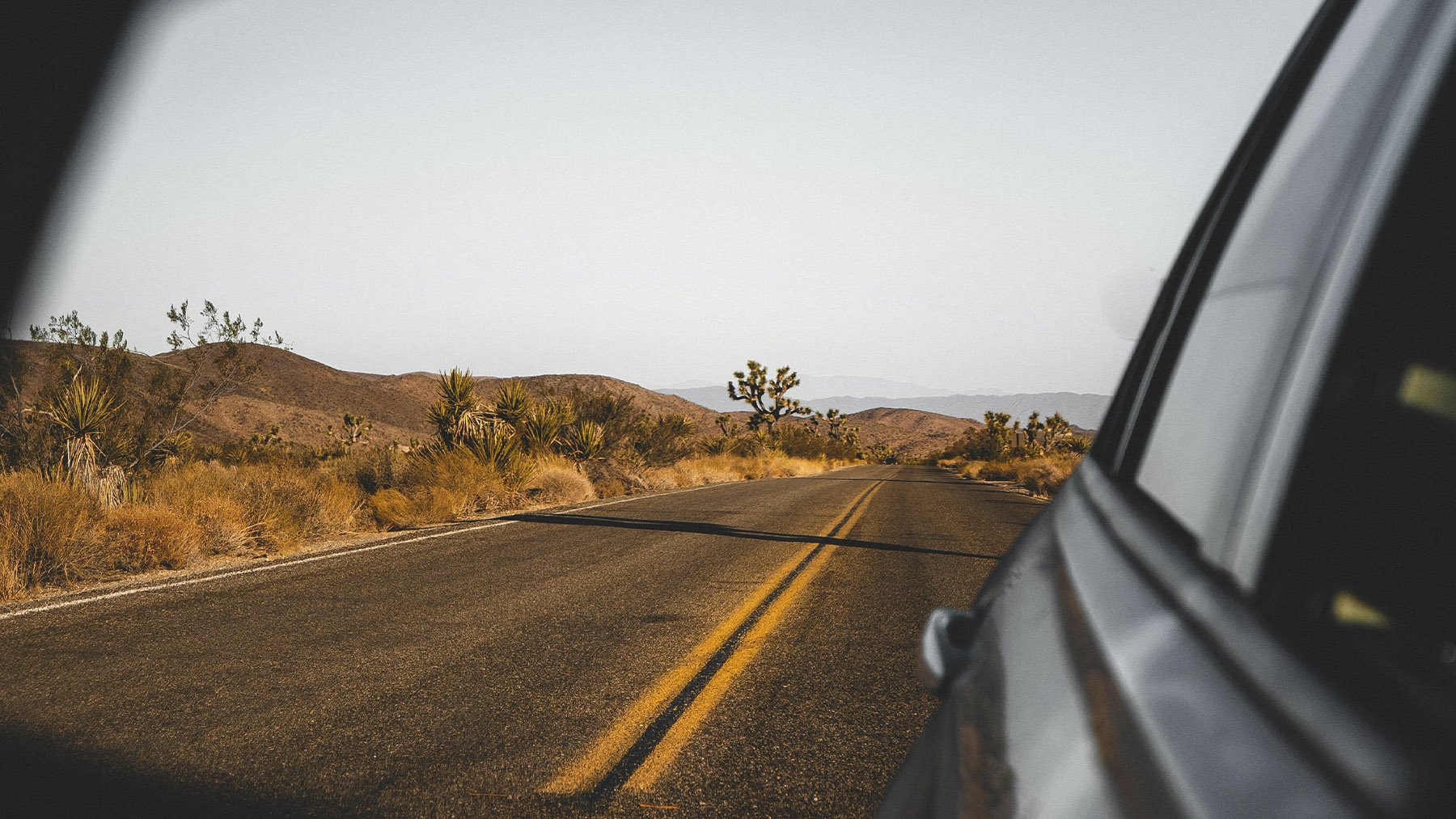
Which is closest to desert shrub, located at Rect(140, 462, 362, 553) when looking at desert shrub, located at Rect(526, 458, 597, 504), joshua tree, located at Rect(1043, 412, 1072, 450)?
desert shrub, located at Rect(526, 458, 597, 504)

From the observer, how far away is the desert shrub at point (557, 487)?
1669 cm

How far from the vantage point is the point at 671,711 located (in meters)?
3.81

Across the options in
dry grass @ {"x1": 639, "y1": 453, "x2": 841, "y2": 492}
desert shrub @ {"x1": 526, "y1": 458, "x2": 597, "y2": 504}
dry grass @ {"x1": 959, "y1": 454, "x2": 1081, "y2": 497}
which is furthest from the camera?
→ dry grass @ {"x1": 639, "y1": 453, "x2": 841, "y2": 492}

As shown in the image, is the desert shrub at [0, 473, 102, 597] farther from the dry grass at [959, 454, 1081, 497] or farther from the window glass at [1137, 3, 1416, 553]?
the dry grass at [959, 454, 1081, 497]

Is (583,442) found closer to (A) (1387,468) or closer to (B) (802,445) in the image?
(A) (1387,468)

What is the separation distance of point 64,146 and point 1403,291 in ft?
45.1

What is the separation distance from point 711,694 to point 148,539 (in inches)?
251

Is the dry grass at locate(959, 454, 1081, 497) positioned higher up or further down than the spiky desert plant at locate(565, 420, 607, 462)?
further down

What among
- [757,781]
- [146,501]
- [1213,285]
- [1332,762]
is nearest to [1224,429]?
[1213,285]

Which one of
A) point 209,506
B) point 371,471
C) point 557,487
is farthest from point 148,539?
point 557,487

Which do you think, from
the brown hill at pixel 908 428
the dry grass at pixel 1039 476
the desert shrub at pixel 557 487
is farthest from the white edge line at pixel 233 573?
the brown hill at pixel 908 428

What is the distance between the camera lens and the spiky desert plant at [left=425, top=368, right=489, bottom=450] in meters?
17.6

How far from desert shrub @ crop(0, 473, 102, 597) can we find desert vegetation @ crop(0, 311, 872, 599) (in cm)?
1

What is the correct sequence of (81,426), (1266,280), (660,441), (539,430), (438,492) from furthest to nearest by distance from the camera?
(660,441), (539,430), (438,492), (81,426), (1266,280)
